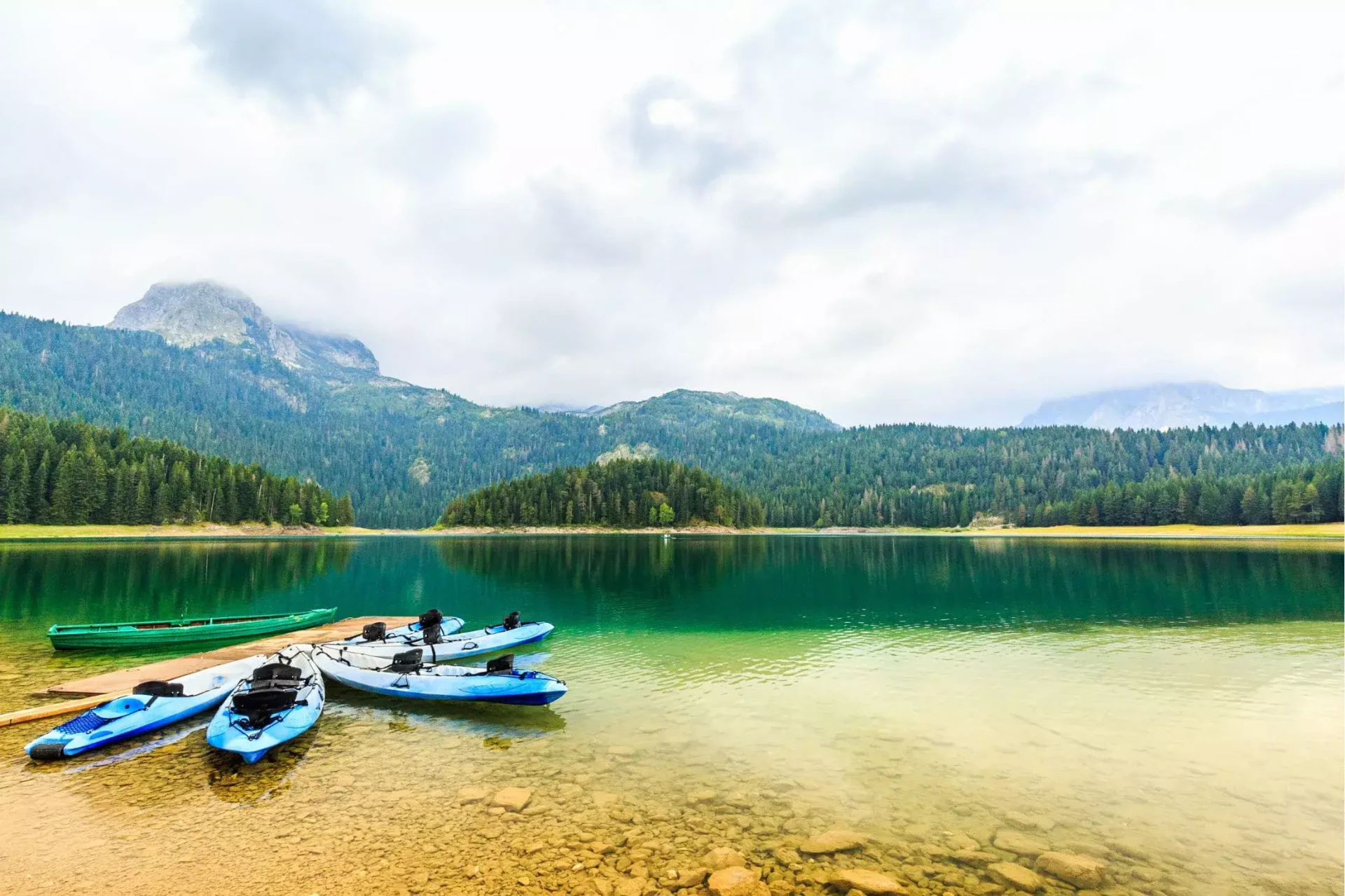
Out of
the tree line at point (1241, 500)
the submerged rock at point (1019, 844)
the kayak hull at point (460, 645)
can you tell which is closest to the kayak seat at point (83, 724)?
the kayak hull at point (460, 645)

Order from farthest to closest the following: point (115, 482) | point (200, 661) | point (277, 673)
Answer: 1. point (115, 482)
2. point (200, 661)
3. point (277, 673)

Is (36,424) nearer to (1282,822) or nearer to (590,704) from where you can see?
(590,704)

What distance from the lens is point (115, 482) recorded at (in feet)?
449

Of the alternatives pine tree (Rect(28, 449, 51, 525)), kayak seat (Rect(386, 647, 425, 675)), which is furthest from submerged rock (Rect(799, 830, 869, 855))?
pine tree (Rect(28, 449, 51, 525))

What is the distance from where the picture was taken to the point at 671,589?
2331 inches

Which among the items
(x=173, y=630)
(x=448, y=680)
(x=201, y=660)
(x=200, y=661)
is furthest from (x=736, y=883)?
(x=173, y=630)

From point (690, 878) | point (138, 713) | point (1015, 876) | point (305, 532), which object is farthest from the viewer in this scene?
point (305, 532)

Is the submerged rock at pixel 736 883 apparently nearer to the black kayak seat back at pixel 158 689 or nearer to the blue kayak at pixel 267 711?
the blue kayak at pixel 267 711

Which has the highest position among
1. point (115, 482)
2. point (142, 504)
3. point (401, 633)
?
point (115, 482)

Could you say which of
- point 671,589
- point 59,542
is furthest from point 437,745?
point 59,542

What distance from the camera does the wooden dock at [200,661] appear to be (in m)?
23.1

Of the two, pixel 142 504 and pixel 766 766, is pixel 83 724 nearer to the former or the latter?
pixel 766 766

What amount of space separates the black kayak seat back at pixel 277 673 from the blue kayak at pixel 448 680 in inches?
113

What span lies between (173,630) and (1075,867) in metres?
42.0
